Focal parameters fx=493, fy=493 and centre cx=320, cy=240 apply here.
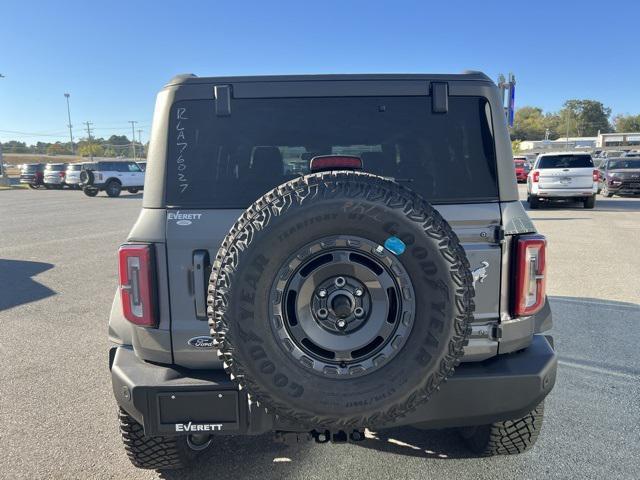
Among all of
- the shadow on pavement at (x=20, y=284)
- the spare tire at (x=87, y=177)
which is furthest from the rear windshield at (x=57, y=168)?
the shadow on pavement at (x=20, y=284)

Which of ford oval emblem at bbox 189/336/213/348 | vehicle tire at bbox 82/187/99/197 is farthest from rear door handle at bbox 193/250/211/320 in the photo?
vehicle tire at bbox 82/187/99/197

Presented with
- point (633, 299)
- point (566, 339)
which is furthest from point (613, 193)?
point (566, 339)

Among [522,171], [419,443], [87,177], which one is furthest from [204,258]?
[522,171]

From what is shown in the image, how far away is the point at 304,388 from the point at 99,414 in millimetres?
2149

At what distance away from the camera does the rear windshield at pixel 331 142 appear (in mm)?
2400

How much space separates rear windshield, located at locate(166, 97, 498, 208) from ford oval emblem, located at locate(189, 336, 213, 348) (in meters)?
0.64

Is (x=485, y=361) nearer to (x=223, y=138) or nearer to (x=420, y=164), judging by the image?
(x=420, y=164)

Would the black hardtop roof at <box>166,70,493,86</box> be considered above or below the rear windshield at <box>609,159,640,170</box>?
above

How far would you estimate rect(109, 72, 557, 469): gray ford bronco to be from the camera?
1956 mm

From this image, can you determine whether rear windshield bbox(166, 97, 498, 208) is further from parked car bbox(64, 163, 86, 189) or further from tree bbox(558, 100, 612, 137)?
tree bbox(558, 100, 612, 137)

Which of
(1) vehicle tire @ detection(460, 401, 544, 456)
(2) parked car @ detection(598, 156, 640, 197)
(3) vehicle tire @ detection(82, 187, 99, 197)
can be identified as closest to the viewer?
(1) vehicle tire @ detection(460, 401, 544, 456)

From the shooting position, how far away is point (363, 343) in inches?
80.0

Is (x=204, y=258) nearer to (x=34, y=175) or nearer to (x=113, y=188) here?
(x=113, y=188)

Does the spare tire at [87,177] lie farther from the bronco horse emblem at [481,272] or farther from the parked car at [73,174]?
the bronco horse emblem at [481,272]
